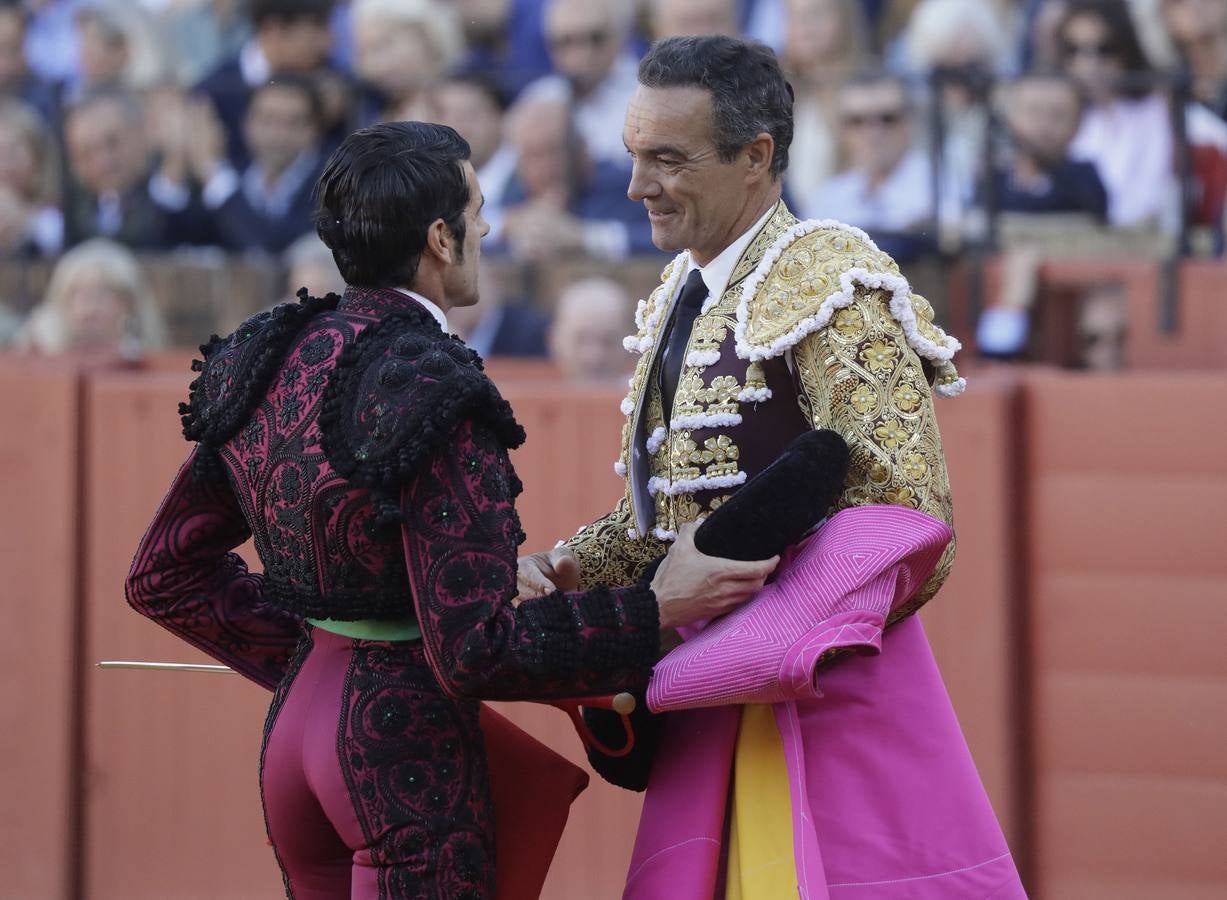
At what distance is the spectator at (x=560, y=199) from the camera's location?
19.2 feet

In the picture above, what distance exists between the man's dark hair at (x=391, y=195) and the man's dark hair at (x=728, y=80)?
0.33 metres

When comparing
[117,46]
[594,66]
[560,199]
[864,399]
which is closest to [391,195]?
[864,399]

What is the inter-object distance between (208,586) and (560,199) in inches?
130

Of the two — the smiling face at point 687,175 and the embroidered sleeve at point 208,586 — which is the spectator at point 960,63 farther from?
the embroidered sleeve at point 208,586

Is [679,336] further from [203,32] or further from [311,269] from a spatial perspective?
[203,32]

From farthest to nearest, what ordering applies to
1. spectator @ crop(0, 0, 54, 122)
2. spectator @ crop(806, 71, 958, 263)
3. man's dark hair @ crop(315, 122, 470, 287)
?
spectator @ crop(0, 0, 54, 122) < spectator @ crop(806, 71, 958, 263) < man's dark hair @ crop(315, 122, 470, 287)

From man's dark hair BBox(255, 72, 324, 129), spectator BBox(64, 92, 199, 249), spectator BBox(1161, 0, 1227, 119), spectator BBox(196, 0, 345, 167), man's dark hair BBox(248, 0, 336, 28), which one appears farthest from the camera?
man's dark hair BBox(248, 0, 336, 28)

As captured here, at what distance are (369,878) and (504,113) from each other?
4.03 m

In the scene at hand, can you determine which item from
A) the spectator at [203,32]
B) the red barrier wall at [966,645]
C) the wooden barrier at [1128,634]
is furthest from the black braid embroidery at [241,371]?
the spectator at [203,32]

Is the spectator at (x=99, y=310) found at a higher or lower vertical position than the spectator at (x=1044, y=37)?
lower

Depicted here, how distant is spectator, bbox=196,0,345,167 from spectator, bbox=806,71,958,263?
1.94m

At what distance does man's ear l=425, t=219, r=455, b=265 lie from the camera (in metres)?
2.47

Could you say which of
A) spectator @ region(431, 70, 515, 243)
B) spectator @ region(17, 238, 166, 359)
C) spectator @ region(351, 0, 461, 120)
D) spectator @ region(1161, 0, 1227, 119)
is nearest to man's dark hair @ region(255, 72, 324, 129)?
spectator @ region(351, 0, 461, 120)

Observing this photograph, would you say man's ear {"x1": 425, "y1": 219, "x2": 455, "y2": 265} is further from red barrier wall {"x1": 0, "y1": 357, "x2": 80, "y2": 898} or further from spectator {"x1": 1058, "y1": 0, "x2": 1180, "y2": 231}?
spectator {"x1": 1058, "y1": 0, "x2": 1180, "y2": 231}
